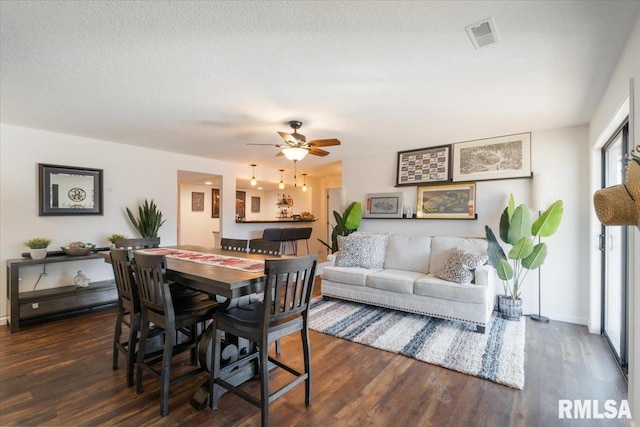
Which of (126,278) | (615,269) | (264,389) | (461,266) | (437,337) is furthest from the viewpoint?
(461,266)

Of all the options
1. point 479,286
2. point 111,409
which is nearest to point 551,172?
point 479,286

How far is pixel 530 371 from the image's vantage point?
2375 millimetres

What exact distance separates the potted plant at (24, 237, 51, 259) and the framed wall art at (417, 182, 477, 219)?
4.93 m

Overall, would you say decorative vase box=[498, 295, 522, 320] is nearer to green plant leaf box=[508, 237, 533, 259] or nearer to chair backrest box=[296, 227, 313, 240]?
green plant leaf box=[508, 237, 533, 259]

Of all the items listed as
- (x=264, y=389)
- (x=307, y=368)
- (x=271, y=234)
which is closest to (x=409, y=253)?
(x=307, y=368)

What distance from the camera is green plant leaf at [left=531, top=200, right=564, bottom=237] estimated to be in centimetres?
326

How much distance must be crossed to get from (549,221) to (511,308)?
1109 mm

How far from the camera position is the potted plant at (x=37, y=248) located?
3.40 meters

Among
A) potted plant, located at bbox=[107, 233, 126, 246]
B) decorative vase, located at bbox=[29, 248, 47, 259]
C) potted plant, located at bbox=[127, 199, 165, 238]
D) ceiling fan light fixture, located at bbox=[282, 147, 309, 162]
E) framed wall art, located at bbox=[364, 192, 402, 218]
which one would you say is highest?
ceiling fan light fixture, located at bbox=[282, 147, 309, 162]

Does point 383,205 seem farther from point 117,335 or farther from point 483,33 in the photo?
point 117,335

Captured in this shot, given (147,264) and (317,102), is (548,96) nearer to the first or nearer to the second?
(317,102)

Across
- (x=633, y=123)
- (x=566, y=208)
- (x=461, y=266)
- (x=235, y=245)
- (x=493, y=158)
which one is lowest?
(x=461, y=266)

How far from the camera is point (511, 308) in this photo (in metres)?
3.54

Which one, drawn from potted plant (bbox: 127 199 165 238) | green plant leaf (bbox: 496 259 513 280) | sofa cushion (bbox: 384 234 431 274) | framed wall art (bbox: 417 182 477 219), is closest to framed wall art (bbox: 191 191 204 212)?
potted plant (bbox: 127 199 165 238)
